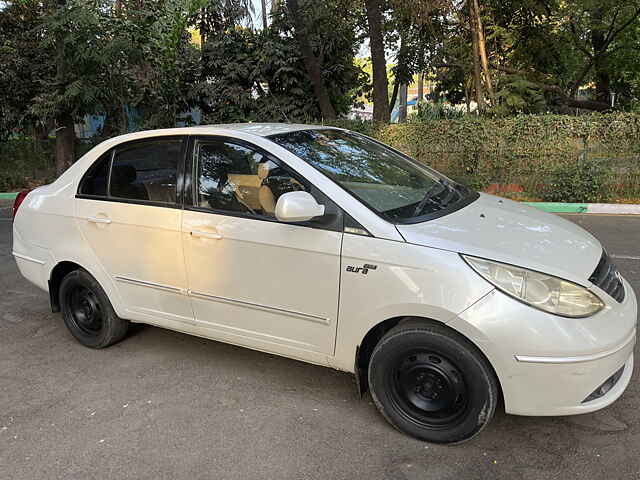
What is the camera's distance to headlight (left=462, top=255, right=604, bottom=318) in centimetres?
262

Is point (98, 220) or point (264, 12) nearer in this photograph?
point (98, 220)

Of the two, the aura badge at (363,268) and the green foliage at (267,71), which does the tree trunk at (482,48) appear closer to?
the green foliage at (267,71)

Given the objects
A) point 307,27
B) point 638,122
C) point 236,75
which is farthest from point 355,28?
point 638,122

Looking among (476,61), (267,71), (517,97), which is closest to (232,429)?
(517,97)

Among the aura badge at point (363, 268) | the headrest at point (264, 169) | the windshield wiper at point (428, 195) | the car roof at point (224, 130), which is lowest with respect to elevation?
the aura badge at point (363, 268)

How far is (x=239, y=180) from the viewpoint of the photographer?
3.46 m

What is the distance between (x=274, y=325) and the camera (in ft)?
10.8

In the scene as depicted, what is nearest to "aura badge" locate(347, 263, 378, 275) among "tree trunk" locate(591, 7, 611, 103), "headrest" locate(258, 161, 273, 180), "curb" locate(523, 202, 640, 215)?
"headrest" locate(258, 161, 273, 180)

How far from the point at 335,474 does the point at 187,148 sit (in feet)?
7.11

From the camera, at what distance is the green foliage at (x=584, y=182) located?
1023 centimetres

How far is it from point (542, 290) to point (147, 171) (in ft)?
8.60

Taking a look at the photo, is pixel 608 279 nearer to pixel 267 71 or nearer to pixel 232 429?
pixel 232 429

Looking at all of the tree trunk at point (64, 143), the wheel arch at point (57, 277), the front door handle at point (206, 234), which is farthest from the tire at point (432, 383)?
the tree trunk at point (64, 143)

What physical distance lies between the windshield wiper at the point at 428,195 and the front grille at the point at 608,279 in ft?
3.16
